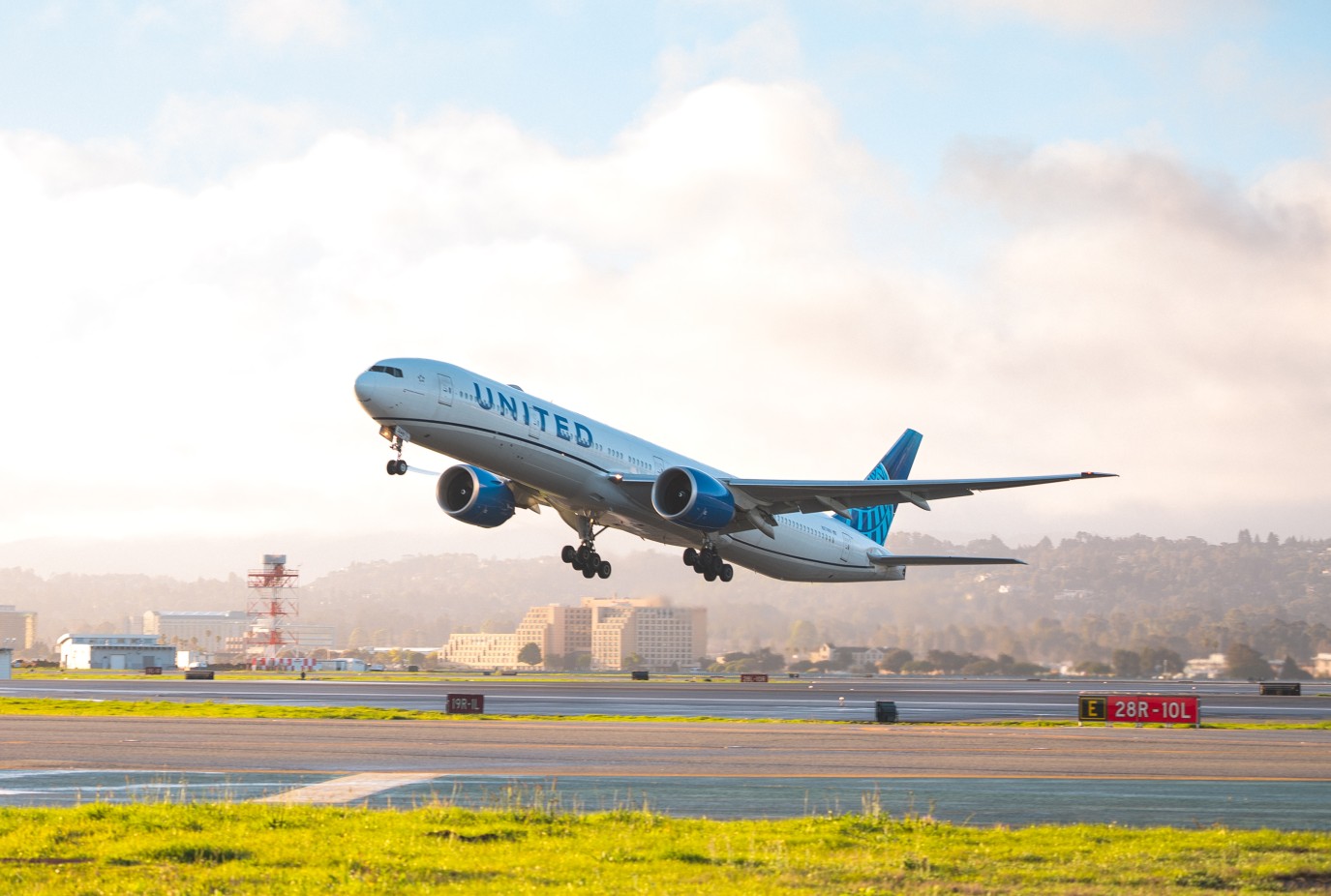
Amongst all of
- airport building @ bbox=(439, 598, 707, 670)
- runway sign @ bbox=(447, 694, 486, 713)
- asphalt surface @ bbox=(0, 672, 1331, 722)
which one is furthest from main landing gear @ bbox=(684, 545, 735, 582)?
airport building @ bbox=(439, 598, 707, 670)

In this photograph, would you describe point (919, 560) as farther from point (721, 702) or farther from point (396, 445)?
point (396, 445)

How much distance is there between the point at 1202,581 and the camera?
154 metres

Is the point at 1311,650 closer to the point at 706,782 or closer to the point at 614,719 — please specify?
the point at 614,719

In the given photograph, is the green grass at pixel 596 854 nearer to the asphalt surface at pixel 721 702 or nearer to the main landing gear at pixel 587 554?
the asphalt surface at pixel 721 702

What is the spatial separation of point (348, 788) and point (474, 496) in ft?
112

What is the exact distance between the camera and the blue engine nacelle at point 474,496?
57500mm

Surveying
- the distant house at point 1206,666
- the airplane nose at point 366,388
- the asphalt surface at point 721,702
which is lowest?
the distant house at point 1206,666

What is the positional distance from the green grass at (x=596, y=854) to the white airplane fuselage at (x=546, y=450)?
26.5 m

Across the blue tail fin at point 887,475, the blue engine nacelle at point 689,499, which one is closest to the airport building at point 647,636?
the blue tail fin at point 887,475

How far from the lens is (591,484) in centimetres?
5241

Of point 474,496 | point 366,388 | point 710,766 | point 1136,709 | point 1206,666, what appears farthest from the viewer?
point 1206,666

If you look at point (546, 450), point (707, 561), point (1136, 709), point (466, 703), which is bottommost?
point (1136, 709)

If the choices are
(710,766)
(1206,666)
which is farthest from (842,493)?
(1206,666)

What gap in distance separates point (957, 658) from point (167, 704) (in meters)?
94.1
